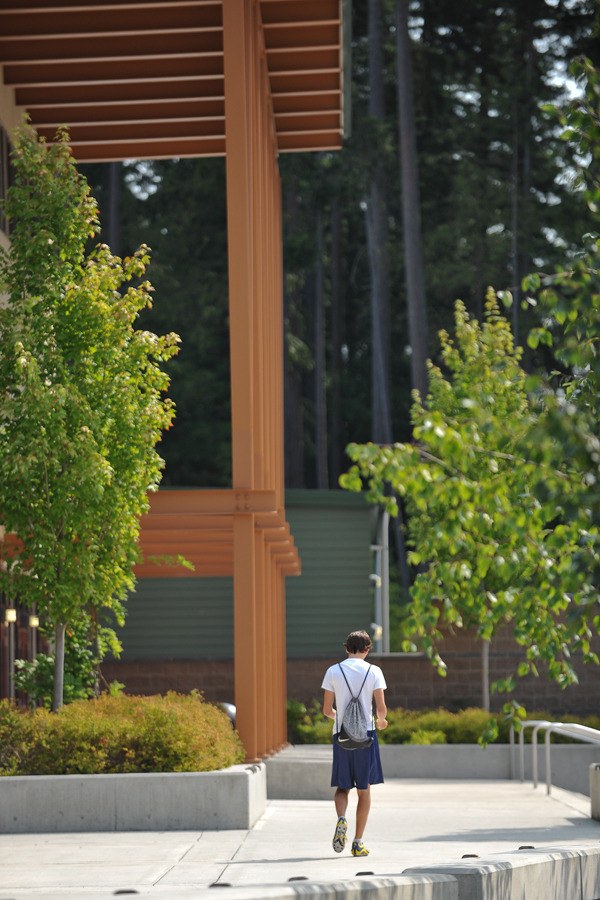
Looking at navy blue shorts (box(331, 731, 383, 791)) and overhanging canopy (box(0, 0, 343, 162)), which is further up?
overhanging canopy (box(0, 0, 343, 162))

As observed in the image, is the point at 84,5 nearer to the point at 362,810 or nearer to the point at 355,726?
the point at 355,726

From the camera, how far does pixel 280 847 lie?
41.4 feet

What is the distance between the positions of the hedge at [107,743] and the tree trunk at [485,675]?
12.9 meters

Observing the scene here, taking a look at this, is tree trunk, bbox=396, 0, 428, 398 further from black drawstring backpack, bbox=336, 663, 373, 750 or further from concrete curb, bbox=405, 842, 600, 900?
concrete curb, bbox=405, 842, 600, 900

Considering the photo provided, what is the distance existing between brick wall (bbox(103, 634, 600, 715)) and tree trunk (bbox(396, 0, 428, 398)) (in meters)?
13.6

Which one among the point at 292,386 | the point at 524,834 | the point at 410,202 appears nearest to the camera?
the point at 524,834

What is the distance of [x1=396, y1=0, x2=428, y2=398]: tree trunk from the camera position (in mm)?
42188

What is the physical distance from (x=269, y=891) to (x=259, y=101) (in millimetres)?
15546

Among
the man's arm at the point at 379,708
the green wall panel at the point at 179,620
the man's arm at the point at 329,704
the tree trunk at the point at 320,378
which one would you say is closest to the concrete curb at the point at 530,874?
the man's arm at the point at 379,708

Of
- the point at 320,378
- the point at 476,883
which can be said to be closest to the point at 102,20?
Result: the point at 476,883

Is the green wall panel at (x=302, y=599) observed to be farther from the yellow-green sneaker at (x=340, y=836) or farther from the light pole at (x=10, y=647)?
the yellow-green sneaker at (x=340, y=836)

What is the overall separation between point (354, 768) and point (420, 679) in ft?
57.8

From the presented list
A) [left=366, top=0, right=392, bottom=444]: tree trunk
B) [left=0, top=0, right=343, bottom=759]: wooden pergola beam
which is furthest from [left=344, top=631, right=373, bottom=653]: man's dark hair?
[left=366, top=0, right=392, bottom=444]: tree trunk

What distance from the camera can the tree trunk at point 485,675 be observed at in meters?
27.5
